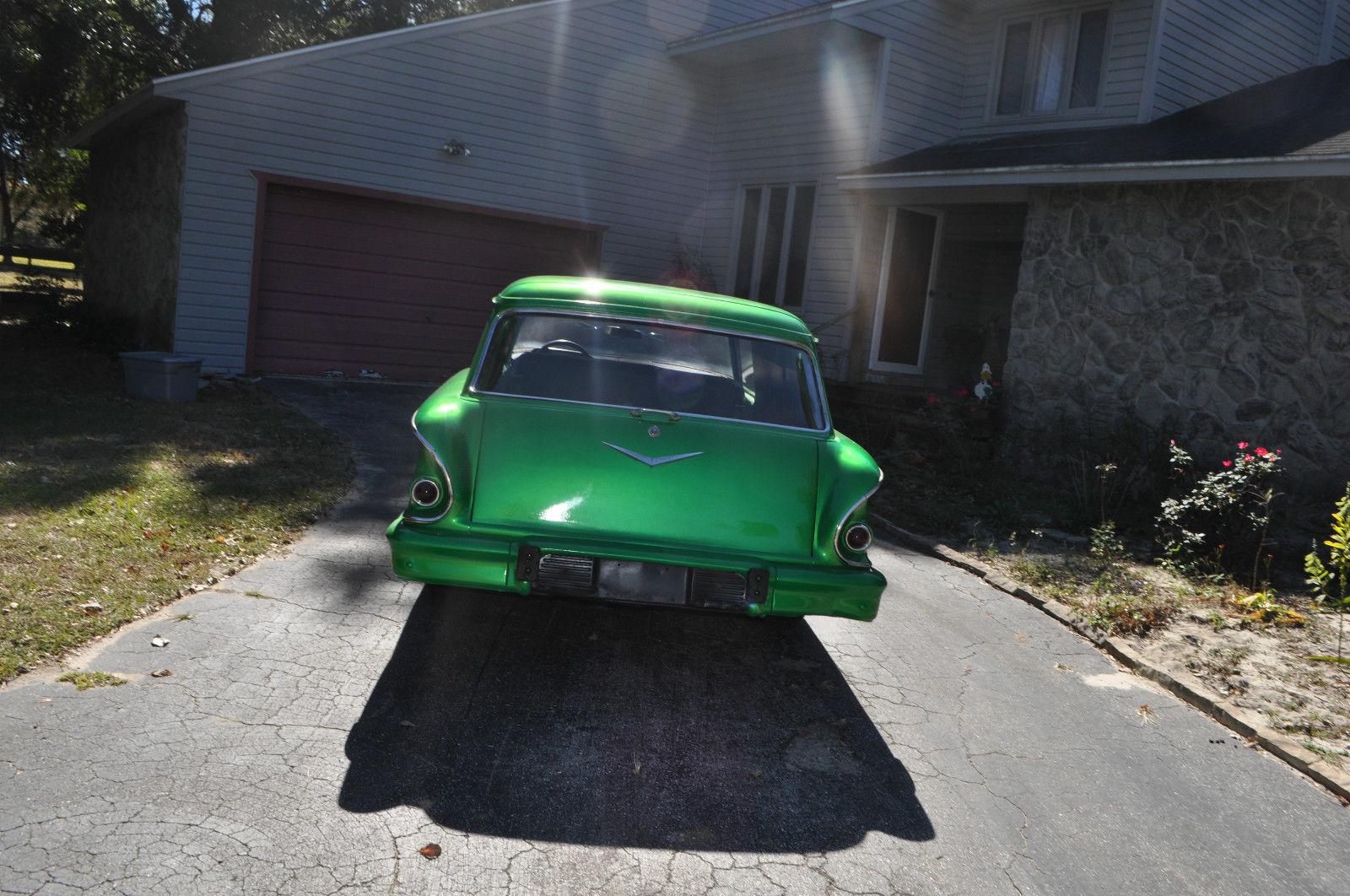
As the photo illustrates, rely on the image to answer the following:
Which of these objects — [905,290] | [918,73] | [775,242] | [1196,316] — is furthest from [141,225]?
[1196,316]

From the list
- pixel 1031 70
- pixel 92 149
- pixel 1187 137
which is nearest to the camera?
pixel 1187 137

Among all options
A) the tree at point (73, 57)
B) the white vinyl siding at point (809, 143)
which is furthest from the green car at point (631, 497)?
the tree at point (73, 57)

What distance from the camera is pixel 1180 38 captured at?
40.4 feet

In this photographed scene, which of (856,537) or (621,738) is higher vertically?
(856,537)

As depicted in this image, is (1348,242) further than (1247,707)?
Yes

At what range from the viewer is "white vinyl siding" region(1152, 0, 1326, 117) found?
12250mm

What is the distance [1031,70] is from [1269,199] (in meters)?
5.34

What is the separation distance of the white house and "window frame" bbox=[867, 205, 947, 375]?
39 mm

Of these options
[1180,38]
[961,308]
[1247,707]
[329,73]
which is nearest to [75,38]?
[329,73]

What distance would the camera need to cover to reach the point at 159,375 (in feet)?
34.3

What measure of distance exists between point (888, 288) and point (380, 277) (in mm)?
6881

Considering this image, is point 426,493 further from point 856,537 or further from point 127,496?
point 127,496

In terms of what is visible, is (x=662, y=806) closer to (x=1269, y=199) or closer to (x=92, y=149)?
(x=1269, y=199)

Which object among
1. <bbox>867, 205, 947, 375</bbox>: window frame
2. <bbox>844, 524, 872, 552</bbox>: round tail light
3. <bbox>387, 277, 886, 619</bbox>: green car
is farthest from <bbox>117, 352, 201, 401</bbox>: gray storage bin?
<bbox>844, 524, 872, 552</bbox>: round tail light
